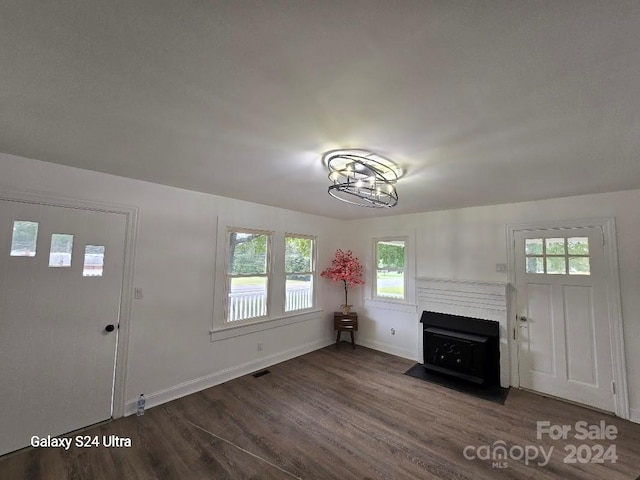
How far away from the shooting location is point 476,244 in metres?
3.90

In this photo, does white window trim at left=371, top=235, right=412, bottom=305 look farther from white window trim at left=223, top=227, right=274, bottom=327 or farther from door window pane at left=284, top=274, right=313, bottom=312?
white window trim at left=223, top=227, right=274, bottom=327

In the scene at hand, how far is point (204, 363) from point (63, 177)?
245cm

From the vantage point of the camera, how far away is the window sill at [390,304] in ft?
14.8

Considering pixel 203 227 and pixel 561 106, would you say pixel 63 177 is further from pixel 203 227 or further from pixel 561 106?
pixel 561 106

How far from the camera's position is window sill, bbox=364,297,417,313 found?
14.8 feet

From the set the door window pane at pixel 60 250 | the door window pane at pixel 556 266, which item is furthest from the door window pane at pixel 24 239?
the door window pane at pixel 556 266

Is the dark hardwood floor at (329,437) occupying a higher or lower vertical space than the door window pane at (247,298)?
lower

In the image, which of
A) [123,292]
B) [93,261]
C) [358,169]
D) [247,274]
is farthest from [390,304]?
[93,261]

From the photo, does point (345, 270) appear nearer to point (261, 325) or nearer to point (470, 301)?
point (261, 325)

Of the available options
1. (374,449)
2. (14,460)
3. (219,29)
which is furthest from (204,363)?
(219,29)

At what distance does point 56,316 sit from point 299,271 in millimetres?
3010

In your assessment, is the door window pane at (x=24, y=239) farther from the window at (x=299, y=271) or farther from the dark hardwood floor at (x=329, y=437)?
the window at (x=299, y=271)

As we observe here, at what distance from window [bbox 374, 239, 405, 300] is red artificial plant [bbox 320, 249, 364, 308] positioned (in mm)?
352

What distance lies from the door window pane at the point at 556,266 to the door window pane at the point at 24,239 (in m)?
5.43
